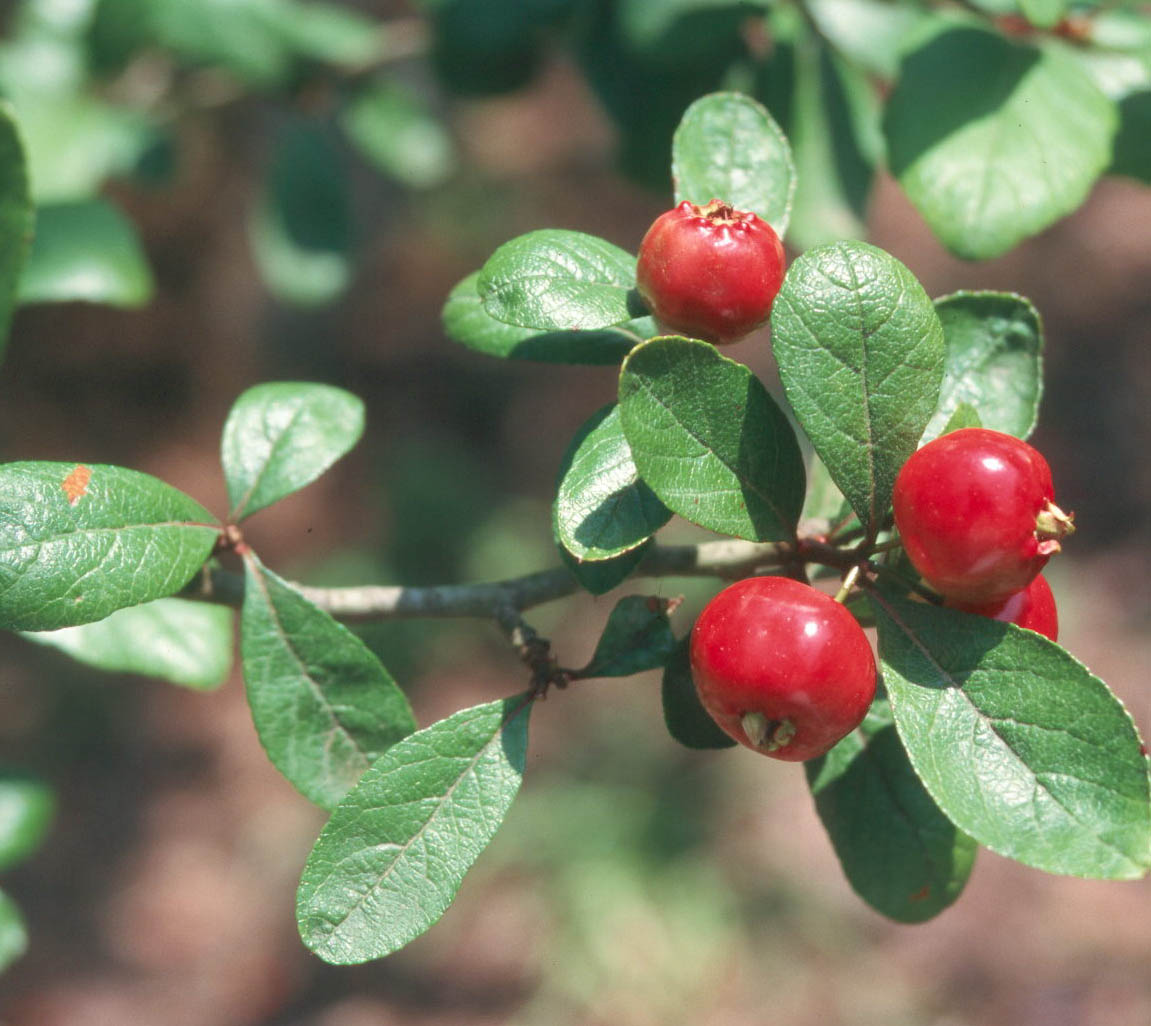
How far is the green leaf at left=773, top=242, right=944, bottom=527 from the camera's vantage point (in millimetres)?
1012

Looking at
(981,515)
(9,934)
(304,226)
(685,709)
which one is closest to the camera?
(981,515)

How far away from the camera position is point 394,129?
2.64 m

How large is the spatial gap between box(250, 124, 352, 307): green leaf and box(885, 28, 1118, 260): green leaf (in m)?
1.39

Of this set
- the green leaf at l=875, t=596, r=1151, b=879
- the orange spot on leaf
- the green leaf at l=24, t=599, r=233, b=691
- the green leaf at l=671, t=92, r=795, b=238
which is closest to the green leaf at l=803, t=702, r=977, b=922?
the green leaf at l=875, t=596, r=1151, b=879

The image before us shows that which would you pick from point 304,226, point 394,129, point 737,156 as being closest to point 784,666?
point 737,156

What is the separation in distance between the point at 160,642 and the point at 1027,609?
114 centimetres

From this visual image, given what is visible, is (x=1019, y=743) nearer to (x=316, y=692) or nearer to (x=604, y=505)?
(x=604, y=505)

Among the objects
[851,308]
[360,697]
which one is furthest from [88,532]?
[851,308]

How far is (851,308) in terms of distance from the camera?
40.0 inches

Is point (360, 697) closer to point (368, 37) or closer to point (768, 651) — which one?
point (768, 651)

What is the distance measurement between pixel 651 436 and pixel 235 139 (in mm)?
4496

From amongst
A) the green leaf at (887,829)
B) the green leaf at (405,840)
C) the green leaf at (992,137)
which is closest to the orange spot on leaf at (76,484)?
the green leaf at (405,840)

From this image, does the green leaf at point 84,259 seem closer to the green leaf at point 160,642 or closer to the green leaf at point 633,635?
the green leaf at point 160,642

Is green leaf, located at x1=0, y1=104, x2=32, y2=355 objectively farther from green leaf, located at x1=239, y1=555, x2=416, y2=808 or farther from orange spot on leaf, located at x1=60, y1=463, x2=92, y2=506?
green leaf, located at x1=239, y1=555, x2=416, y2=808
